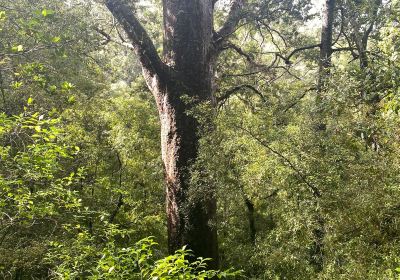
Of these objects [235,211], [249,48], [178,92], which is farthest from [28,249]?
[249,48]

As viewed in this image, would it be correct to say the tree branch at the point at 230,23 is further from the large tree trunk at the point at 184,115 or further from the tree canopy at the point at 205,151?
the large tree trunk at the point at 184,115

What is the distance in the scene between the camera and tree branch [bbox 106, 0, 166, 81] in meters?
5.82

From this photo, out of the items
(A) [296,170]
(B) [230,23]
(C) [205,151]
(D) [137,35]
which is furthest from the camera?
(B) [230,23]

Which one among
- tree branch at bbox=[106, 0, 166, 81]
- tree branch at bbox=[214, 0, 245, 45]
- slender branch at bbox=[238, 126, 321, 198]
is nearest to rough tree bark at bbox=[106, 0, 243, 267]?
tree branch at bbox=[106, 0, 166, 81]

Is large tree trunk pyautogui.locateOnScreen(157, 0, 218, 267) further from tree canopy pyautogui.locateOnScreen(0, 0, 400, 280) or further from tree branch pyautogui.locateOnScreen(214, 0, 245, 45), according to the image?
tree branch pyautogui.locateOnScreen(214, 0, 245, 45)

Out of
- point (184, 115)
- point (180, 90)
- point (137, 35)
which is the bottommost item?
point (184, 115)

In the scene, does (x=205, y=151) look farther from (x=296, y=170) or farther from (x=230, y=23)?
(x=230, y=23)

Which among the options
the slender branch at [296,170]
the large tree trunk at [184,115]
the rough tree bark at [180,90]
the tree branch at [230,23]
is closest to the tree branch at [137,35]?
the rough tree bark at [180,90]

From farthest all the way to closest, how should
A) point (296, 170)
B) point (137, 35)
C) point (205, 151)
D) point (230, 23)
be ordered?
point (230, 23)
point (137, 35)
point (205, 151)
point (296, 170)

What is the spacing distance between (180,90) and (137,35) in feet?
3.77

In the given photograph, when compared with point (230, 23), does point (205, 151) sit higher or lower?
lower

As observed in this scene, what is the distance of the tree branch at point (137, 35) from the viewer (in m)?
5.82

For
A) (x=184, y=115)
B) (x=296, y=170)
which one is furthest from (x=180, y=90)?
(x=296, y=170)

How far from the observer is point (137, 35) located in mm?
5887
